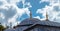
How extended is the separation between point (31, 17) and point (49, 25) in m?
17.9

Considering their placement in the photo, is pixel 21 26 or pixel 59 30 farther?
pixel 21 26

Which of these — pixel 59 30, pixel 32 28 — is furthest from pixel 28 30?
pixel 59 30

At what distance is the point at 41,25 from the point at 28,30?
147 inches

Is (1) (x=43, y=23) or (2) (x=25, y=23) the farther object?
(2) (x=25, y=23)

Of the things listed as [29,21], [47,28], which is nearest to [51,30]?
[47,28]

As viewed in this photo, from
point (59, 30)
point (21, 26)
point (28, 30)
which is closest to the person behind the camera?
point (59, 30)

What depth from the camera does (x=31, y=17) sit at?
57.7 meters

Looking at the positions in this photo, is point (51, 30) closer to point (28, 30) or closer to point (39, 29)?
point (39, 29)

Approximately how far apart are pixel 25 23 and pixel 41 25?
1472 centimetres

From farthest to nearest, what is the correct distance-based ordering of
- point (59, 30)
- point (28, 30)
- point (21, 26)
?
point (21, 26), point (28, 30), point (59, 30)

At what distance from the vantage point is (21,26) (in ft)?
180

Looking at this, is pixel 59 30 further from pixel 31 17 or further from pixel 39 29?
pixel 31 17

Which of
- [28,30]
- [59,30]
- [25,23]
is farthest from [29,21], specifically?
[59,30]

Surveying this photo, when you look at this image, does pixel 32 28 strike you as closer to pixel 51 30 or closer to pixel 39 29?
pixel 39 29
